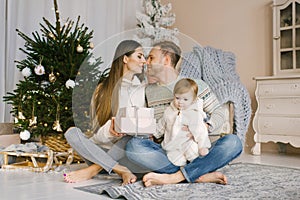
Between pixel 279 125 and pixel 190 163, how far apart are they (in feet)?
5.57

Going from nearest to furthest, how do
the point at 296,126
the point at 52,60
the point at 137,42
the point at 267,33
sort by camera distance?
1. the point at 137,42
2. the point at 52,60
3. the point at 296,126
4. the point at 267,33

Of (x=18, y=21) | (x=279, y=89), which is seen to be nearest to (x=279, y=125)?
(x=279, y=89)

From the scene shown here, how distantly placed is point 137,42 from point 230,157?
59 centimetres

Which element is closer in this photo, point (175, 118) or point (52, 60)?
point (175, 118)

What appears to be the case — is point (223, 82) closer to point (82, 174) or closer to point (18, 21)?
point (82, 174)

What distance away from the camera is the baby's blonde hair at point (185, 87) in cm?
147

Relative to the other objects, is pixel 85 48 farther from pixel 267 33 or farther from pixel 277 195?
pixel 267 33

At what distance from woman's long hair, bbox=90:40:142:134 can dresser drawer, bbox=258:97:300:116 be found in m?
1.83

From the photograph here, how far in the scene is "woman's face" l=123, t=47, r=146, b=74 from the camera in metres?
1.51

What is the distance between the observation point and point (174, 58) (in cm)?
154

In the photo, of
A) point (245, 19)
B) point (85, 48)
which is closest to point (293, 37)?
point (245, 19)

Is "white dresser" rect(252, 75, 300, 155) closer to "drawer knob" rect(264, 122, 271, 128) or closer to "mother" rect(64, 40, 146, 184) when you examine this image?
"drawer knob" rect(264, 122, 271, 128)

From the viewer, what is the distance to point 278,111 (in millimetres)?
3068

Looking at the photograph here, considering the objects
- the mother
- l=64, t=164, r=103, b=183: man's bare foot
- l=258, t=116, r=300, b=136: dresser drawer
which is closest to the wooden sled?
l=64, t=164, r=103, b=183: man's bare foot
